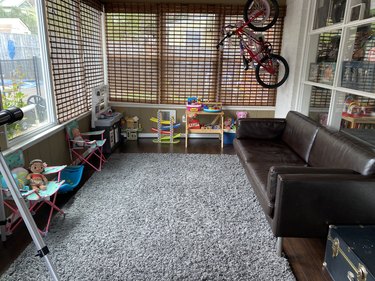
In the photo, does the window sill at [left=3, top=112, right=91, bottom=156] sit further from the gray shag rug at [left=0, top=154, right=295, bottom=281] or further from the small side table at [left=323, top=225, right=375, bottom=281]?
the small side table at [left=323, top=225, right=375, bottom=281]

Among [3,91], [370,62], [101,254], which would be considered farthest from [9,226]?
[370,62]

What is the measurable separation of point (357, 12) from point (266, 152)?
169 cm

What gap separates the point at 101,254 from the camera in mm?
2086

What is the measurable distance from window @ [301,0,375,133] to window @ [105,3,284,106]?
3.56 ft

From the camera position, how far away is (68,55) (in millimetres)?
3676

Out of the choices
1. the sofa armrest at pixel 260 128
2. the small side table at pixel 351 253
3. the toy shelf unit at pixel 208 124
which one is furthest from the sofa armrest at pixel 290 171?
the toy shelf unit at pixel 208 124

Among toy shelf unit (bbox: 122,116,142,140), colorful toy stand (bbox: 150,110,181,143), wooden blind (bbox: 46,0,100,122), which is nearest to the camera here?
wooden blind (bbox: 46,0,100,122)

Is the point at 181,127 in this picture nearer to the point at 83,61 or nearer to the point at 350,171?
the point at 83,61

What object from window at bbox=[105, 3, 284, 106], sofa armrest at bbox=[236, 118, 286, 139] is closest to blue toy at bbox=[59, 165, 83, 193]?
sofa armrest at bbox=[236, 118, 286, 139]

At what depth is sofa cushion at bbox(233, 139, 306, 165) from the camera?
2941 millimetres

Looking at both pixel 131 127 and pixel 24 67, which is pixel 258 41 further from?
pixel 24 67

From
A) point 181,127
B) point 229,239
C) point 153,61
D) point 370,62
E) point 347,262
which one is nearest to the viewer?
point 347,262

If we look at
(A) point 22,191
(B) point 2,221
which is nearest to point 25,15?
(A) point 22,191

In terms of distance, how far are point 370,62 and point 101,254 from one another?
2858 mm
